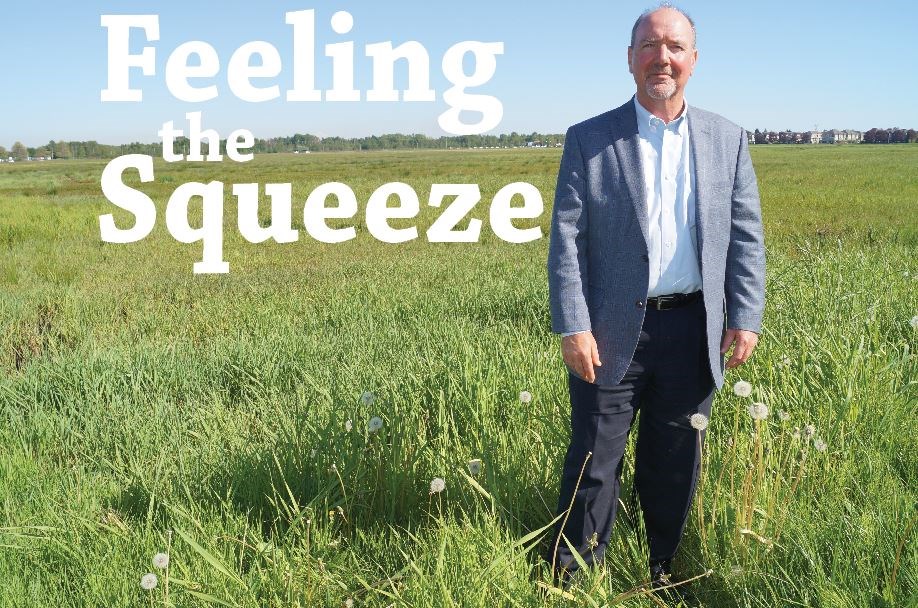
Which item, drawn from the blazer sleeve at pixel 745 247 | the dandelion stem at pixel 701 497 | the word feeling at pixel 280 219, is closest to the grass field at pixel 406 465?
the dandelion stem at pixel 701 497

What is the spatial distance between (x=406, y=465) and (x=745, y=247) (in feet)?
5.36

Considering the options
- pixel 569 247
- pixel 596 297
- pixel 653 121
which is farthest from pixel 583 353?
pixel 653 121

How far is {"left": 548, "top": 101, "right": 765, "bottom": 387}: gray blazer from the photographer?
2.28 meters

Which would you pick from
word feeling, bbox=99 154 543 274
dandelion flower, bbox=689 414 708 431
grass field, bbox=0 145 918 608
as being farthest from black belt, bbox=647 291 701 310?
word feeling, bbox=99 154 543 274

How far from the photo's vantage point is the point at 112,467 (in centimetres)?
357

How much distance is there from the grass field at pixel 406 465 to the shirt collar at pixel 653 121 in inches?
43.1

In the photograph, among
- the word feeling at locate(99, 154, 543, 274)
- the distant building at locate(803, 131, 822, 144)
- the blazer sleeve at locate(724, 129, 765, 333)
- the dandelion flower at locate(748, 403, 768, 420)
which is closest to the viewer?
the dandelion flower at locate(748, 403, 768, 420)

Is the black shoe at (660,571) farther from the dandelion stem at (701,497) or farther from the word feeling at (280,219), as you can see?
the word feeling at (280,219)

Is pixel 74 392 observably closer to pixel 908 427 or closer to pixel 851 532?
pixel 851 532

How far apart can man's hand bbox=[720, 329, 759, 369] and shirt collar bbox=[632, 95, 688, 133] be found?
760mm

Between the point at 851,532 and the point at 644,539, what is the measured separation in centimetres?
66

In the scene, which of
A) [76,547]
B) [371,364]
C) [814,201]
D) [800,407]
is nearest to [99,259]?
[371,364]

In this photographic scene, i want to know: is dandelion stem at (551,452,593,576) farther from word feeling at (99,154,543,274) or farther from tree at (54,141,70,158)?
tree at (54,141,70,158)

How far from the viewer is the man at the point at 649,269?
2.28 m
